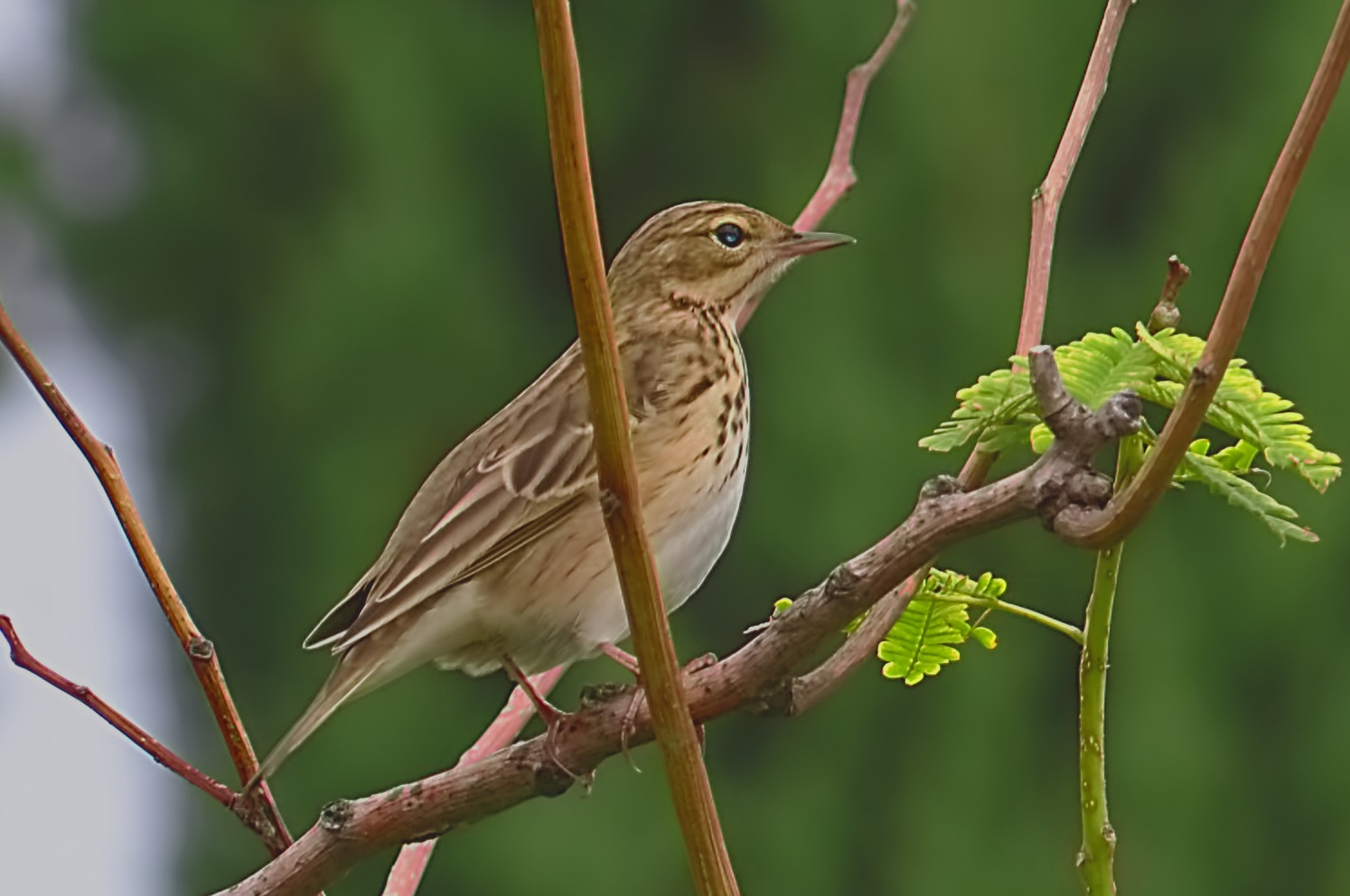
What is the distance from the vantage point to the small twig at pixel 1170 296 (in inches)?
56.6

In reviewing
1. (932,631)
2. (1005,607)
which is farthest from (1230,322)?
(932,631)

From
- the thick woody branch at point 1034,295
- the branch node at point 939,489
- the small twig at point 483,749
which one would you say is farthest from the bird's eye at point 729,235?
the branch node at point 939,489

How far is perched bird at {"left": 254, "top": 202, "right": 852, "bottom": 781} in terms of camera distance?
9.45ft

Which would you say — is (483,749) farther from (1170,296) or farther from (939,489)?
(1170,296)

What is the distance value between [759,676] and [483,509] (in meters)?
1.55

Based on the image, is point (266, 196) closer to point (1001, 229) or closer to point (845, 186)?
point (1001, 229)

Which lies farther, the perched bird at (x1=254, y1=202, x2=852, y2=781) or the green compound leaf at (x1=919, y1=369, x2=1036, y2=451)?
the perched bird at (x1=254, y1=202, x2=852, y2=781)

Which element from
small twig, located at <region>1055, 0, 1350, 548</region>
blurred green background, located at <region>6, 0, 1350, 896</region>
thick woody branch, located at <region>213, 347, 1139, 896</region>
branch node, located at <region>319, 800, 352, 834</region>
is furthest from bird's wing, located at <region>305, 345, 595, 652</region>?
blurred green background, located at <region>6, 0, 1350, 896</region>

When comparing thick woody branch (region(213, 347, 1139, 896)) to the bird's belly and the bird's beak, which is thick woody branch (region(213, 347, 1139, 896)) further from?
the bird's beak

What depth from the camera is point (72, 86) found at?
31.1 ft

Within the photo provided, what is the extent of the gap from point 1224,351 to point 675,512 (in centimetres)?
180

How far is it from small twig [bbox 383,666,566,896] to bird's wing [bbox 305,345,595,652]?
219 mm

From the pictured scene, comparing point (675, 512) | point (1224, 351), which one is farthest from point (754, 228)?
point (1224, 351)

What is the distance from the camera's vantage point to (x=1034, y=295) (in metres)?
1.91
